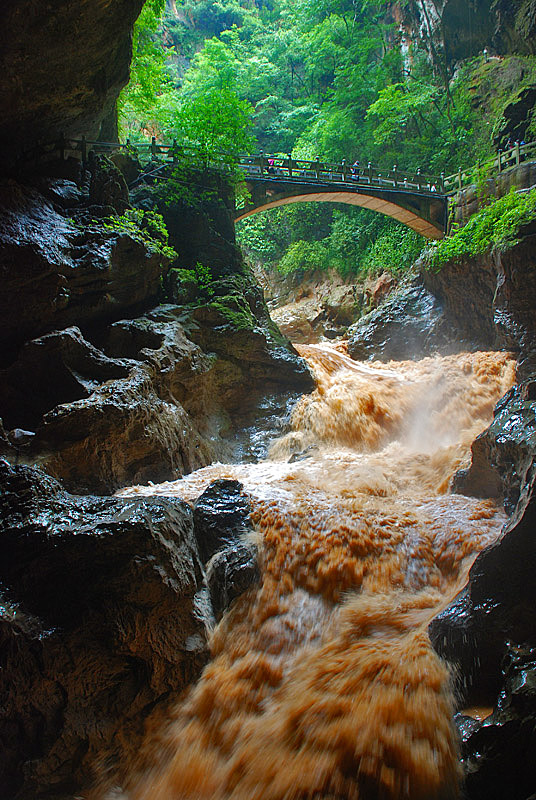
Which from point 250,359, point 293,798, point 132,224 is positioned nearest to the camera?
point 293,798

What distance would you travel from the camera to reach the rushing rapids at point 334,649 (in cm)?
292

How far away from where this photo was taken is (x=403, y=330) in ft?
45.9

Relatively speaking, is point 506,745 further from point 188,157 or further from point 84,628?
point 188,157

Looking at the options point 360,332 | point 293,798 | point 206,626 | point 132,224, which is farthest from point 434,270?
point 293,798

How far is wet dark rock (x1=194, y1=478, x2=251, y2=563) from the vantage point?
5105 mm

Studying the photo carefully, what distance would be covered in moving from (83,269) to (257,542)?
20.1 ft

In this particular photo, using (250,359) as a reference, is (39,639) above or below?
below

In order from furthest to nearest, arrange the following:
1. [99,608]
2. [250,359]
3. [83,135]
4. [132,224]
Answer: [250,359]
[83,135]
[132,224]
[99,608]

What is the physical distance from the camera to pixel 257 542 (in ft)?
17.0

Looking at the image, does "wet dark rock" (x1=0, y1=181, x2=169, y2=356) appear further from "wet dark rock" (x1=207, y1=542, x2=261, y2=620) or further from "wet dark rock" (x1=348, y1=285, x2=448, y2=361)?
"wet dark rock" (x1=348, y1=285, x2=448, y2=361)

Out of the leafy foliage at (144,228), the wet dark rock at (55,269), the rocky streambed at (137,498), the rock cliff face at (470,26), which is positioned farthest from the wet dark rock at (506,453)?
the rock cliff face at (470,26)

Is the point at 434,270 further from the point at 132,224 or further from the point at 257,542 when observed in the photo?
the point at 257,542

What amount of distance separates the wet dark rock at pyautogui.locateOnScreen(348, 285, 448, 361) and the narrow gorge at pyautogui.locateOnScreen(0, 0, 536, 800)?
10cm

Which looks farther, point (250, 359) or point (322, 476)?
point (250, 359)
